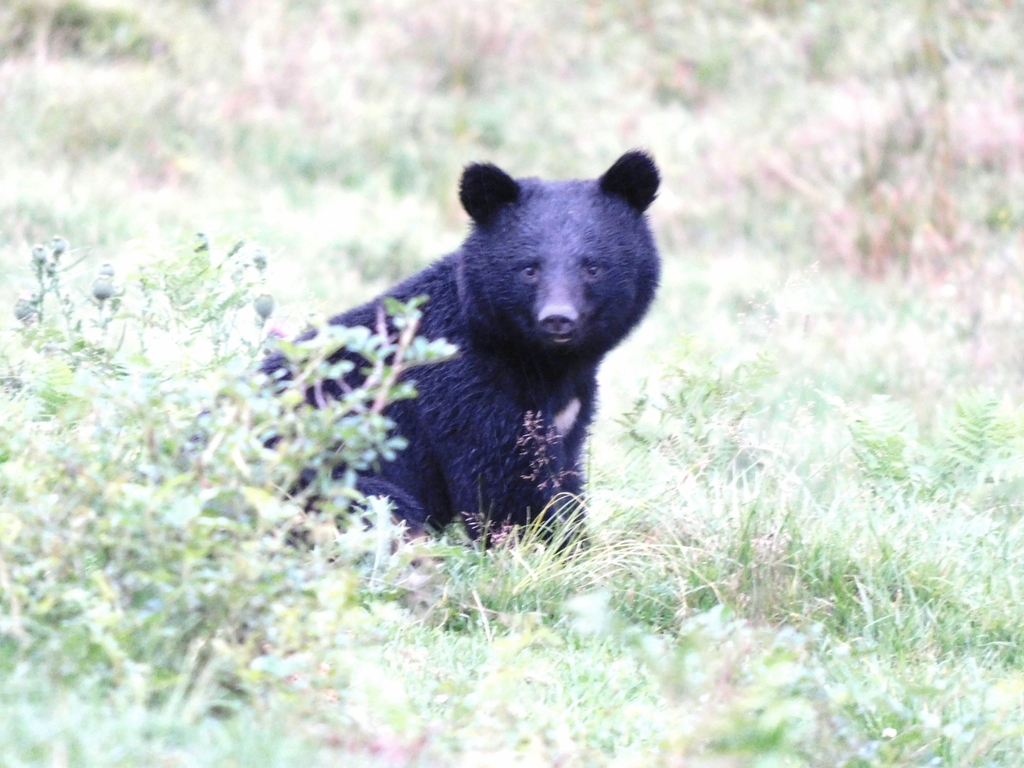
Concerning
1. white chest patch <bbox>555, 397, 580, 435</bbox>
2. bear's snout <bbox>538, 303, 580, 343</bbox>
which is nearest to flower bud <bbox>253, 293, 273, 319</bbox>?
bear's snout <bbox>538, 303, 580, 343</bbox>

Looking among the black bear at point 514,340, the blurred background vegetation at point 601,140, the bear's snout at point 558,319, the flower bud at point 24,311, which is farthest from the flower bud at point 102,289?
the blurred background vegetation at point 601,140

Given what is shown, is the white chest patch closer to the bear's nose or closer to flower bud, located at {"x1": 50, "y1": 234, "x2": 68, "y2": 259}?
the bear's nose

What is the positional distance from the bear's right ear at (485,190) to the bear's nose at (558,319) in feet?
1.65

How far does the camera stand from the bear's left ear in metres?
4.75

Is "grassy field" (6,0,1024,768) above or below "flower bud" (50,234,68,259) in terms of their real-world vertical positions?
below

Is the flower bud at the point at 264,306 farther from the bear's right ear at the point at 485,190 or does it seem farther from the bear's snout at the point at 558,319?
the bear's snout at the point at 558,319

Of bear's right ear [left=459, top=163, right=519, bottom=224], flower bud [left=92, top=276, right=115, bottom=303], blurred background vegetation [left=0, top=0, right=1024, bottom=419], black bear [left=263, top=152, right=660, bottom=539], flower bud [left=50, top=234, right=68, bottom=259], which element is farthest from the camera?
blurred background vegetation [left=0, top=0, right=1024, bottom=419]

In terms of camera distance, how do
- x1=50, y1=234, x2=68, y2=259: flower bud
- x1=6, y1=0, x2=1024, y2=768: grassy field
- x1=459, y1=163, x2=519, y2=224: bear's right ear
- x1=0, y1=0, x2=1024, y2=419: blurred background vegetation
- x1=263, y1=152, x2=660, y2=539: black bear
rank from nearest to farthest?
1. x1=6, y1=0, x2=1024, y2=768: grassy field
2. x1=50, y1=234, x2=68, y2=259: flower bud
3. x1=263, y1=152, x2=660, y2=539: black bear
4. x1=459, y1=163, x2=519, y2=224: bear's right ear
5. x1=0, y1=0, x2=1024, y2=419: blurred background vegetation

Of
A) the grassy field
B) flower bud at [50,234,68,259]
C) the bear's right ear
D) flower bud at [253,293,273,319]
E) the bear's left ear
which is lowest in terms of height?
the grassy field

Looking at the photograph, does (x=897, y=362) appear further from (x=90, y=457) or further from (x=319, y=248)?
(x=90, y=457)

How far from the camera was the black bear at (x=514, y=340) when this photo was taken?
14.9ft

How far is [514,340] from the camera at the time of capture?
4641mm

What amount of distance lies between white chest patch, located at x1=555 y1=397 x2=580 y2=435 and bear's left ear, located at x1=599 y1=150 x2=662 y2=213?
2.41 ft

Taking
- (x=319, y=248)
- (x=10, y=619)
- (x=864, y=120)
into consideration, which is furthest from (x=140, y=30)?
(x=10, y=619)
